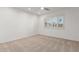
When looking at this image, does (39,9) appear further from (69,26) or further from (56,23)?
(69,26)

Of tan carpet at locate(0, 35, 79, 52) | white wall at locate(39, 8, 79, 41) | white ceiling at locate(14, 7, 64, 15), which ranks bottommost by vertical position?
tan carpet at locate(0, 35, 79, 52)

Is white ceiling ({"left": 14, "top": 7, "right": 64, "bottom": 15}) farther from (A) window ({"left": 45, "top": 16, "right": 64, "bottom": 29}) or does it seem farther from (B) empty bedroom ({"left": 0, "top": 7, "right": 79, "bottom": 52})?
(A) window ({"left": 45, "top": 16, "right": 64, "bottom": 29})

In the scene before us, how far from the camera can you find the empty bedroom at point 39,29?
5.56 feet

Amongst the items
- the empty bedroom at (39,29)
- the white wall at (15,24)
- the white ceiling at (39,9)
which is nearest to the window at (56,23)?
the empty bedroom at (39,29)

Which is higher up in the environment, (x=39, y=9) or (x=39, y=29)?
(x=39, y=9)

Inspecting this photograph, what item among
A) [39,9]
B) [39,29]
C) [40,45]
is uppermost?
[39,9]

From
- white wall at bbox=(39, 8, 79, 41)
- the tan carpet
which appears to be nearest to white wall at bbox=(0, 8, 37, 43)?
the tan carpet

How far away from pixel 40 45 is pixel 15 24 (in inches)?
23.8

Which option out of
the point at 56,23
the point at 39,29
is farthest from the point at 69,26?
the point at 39,29

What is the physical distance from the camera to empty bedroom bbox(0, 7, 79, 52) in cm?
170

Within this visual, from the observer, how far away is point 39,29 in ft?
6.01

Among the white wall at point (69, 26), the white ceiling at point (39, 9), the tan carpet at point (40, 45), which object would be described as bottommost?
the tan carpet at point (40, 45)

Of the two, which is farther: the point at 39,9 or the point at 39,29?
the point at 39,29

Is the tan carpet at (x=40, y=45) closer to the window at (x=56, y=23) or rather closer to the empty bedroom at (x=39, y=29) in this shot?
the empty bedroom at (x=39, y=29)
